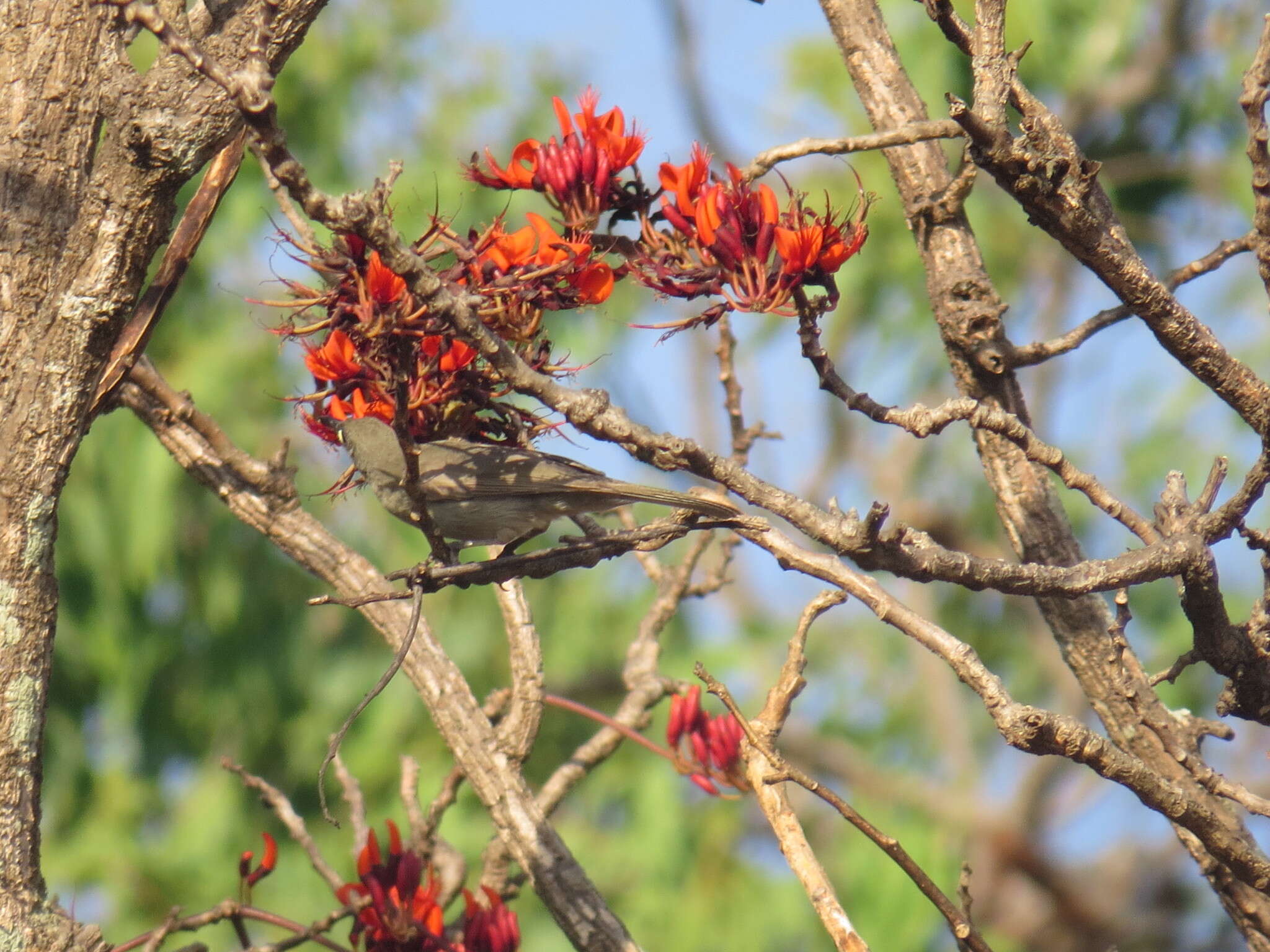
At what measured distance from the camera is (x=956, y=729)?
40.6ft

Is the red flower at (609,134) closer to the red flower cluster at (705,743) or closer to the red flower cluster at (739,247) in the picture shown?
the red flower cluster at (739,247)

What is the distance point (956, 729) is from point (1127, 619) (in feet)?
33.5

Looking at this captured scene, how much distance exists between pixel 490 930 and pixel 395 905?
25 cm

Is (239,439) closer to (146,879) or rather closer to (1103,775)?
(146,879)

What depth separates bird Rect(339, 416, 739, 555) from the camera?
123 inches

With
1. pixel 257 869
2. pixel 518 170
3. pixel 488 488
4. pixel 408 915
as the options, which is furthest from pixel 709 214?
pixel 257 869

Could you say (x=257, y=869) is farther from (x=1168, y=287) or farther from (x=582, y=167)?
(x=1168, y=287)

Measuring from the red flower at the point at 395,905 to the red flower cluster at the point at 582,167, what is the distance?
152 cm

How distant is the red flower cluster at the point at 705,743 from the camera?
3600 mm

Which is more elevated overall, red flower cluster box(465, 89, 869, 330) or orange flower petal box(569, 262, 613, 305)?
red flower cluster box(465, 89, 869, 330)

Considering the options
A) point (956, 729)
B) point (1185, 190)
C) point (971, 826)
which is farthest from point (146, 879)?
point (1185, 190)

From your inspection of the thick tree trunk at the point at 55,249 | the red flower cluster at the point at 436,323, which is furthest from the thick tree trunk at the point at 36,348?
the red flower cluster at the point at 436,323

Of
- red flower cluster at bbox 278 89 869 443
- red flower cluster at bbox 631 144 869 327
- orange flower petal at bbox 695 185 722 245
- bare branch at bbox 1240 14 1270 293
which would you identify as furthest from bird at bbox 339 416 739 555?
bare branch at bbox 1240 14 1270 293

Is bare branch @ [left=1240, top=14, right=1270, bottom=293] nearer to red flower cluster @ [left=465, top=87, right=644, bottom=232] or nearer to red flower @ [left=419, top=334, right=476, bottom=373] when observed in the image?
red flower cluster @ [left=465, top=87, right=644, bottom=232]
